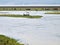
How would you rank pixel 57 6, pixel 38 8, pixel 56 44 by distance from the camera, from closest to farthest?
pixel 56 44
pixel 57 6
pixel 38 8

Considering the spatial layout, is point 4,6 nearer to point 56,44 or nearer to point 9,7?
point 9,7

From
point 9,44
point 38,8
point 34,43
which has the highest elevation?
point 9,44

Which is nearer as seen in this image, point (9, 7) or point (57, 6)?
point (57, 6)

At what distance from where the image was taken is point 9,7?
33.4 metres

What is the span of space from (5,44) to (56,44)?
1907 millimetres

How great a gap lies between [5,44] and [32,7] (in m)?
27.2

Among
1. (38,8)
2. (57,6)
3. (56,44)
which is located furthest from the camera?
(38,8)

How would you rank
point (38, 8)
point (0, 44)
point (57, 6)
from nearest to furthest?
point (0, 44) < point (57, 6) < point (38, 8)

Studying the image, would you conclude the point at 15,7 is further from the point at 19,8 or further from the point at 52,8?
the point at 52,8

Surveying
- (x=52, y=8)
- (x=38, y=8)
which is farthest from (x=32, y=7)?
(x=52, y=8)

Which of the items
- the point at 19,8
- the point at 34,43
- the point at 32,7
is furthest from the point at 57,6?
the point at 34,43

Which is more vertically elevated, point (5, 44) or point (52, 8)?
point (5, 44)

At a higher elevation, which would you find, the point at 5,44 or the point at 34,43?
the point at 5,44

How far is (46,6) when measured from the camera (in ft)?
102
